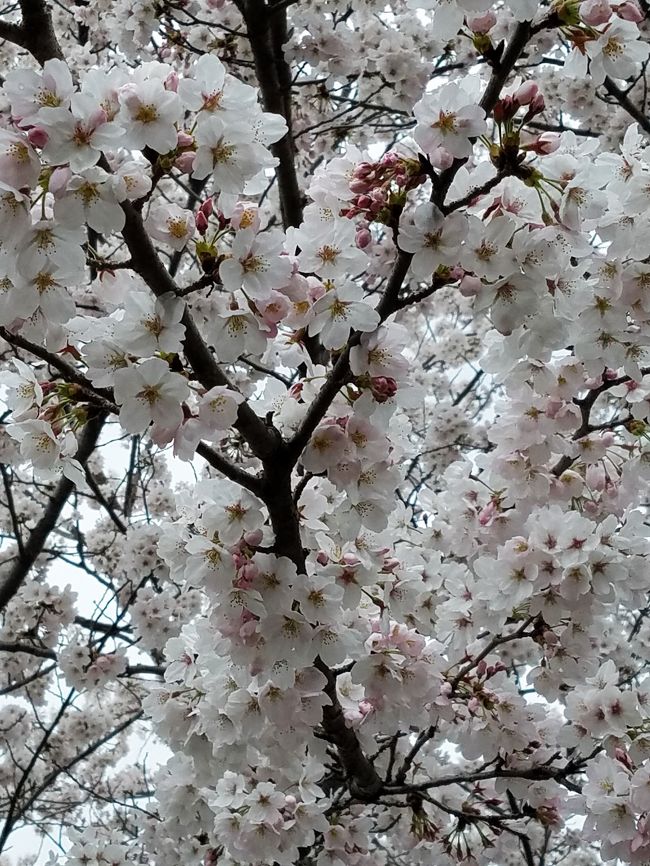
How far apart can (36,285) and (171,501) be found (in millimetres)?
5078

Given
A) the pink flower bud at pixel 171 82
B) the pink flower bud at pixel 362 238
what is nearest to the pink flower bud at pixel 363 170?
the pink flower bud at pixel 362 238

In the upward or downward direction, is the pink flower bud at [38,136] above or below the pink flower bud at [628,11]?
below

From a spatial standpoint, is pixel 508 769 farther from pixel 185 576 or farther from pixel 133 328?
pixel 133 328

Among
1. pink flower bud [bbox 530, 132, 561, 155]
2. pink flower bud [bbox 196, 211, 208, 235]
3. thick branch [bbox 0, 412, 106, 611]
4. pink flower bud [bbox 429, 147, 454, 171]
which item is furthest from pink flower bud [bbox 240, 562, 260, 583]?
thick branch [bbox 0, 412, 106, 611]

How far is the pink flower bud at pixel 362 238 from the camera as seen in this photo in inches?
67.1

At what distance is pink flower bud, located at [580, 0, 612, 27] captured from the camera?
1534 mm

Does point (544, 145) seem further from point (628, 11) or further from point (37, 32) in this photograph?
point (37, 32)

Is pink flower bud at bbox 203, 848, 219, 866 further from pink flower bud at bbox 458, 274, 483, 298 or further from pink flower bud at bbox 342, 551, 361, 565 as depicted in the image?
pink flower bud at bbox 458, 274, 483, 298

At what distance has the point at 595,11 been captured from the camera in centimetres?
154

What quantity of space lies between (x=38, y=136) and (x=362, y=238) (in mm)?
708

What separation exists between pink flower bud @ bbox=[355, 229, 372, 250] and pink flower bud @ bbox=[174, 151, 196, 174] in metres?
0.41

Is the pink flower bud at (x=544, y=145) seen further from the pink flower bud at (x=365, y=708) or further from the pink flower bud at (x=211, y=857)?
the pink flower bud at (x=211, y=857)

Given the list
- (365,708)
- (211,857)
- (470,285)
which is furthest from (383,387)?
(211,857)

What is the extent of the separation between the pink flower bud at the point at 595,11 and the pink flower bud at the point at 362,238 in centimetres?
60
